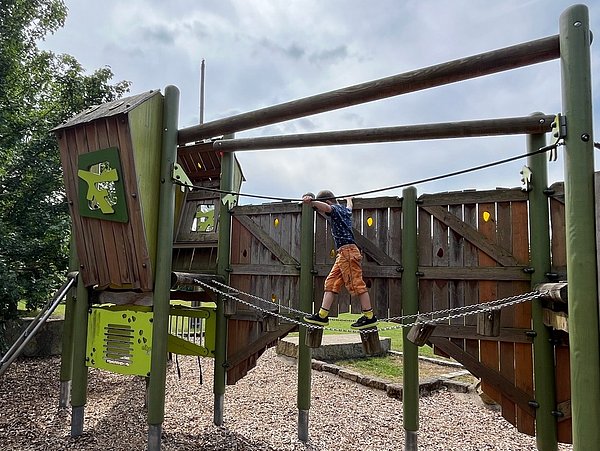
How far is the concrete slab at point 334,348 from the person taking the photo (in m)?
8.66

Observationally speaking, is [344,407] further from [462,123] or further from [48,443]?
[462,123]

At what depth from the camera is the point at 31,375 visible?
7.27 meters

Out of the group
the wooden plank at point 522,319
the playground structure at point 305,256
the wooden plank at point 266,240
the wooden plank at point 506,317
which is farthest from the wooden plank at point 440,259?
the wooden plank at point 266,240

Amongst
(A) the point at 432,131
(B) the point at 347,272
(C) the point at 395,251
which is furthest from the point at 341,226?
(A) the point at 432,131

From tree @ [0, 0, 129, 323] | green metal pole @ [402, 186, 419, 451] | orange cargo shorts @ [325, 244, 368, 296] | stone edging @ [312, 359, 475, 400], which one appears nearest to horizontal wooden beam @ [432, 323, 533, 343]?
green metal pole @ [402, 186, 419, 451]

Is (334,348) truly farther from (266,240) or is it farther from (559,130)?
(559,130)

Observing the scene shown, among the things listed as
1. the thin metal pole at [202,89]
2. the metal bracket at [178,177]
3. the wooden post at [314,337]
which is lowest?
the wooden post at [314,337]

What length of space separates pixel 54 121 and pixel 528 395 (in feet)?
30.7

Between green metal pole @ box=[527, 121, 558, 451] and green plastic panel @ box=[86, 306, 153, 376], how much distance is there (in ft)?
11.5

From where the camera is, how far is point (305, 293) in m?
4.70

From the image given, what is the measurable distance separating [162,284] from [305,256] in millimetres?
1501

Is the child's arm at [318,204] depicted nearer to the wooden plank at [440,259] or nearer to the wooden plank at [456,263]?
the wooden plank at [440,259]

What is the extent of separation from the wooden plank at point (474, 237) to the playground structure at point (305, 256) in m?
0.01

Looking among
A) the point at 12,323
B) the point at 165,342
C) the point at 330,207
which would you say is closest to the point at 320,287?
the point at 330,207
